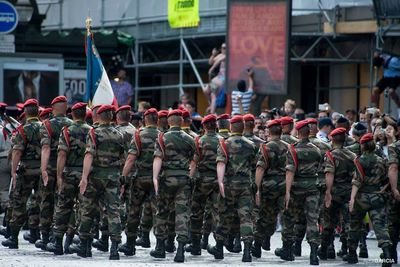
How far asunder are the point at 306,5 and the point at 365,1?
1.46 m

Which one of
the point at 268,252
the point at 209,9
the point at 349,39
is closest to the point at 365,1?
the point at 349,39

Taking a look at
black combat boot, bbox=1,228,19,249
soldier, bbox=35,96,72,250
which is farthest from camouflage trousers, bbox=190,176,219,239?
black combat boot, bbox=1,228,19,249

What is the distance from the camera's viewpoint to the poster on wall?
92.4ft

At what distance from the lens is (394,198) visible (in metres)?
20.6

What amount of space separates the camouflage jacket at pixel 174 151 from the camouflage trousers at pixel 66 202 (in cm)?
114

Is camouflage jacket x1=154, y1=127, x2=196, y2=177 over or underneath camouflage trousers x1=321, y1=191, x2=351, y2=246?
over

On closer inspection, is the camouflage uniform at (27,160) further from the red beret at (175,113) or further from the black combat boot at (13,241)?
the red beret at (175,113)

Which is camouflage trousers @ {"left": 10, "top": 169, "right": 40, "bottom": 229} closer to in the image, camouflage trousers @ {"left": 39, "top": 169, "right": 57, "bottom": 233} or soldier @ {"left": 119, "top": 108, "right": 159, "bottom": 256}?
camouflage trousers @ {"left": 39, "top": 169, "right": 57, "bottom": 233}

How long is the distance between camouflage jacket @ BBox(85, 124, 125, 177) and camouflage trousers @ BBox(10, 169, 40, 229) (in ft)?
5.97

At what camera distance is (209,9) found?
32250 mm

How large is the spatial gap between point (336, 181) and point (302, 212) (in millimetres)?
609

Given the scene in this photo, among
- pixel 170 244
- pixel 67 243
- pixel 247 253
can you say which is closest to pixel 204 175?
pixel 170 244

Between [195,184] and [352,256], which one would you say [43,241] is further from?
[352,256]

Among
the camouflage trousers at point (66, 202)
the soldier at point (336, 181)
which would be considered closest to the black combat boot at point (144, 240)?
the camouflage trousers at point (66, 202)
